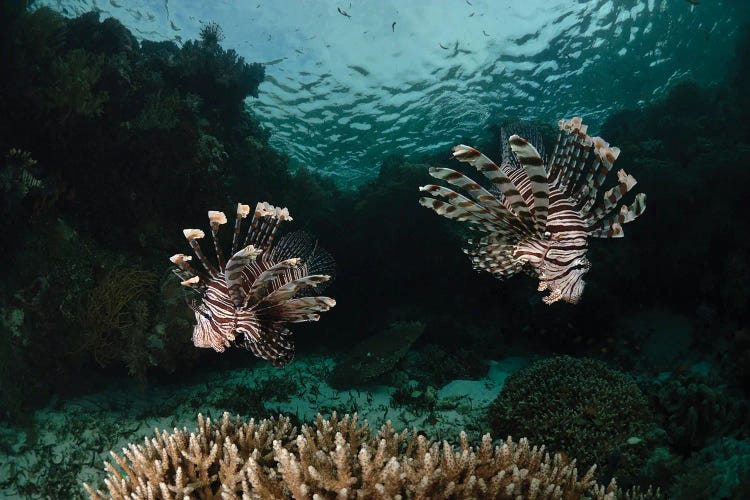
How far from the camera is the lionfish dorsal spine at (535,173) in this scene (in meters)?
2.29

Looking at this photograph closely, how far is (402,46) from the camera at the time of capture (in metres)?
15.7

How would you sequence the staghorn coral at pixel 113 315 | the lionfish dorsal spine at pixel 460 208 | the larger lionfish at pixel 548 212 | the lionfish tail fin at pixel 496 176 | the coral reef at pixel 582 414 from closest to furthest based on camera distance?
the lionfish tail fin at pixel 496 176
the larger lionfish at pixel 548 212
the lionfish dorsal spine at pixel 460 208
the coral reef at pixel 582 414
the staghorn coral at pixel 113 315

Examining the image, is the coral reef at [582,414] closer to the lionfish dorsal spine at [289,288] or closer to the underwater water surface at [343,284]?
the underwater water surface at [343,284]

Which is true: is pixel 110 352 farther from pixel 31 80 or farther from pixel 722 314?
pixel 722 314

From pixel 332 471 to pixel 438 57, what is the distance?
55.6 feet

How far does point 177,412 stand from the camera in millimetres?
6184

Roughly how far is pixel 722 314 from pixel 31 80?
41.2ft

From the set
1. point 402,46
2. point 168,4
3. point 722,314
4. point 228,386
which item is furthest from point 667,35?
point 228,386

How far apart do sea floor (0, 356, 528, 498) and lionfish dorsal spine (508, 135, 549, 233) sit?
141 inches

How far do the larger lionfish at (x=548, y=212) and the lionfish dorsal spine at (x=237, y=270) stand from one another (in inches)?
51.1

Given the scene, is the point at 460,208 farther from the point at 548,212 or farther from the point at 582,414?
the point at 582,414

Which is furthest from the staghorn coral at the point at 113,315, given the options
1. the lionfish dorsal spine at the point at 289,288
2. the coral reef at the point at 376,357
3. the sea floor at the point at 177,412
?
the lionfish dorsal spine at the point at 289,288

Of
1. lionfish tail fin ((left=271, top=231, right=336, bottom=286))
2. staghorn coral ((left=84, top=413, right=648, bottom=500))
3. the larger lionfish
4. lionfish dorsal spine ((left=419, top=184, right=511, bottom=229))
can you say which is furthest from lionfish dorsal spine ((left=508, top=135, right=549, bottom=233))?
lionfish tail fin ((left=271, top=231, right=336, bottom=286))

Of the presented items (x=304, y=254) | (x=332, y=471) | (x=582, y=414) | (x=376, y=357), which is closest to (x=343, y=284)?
(x=376, y=357)
